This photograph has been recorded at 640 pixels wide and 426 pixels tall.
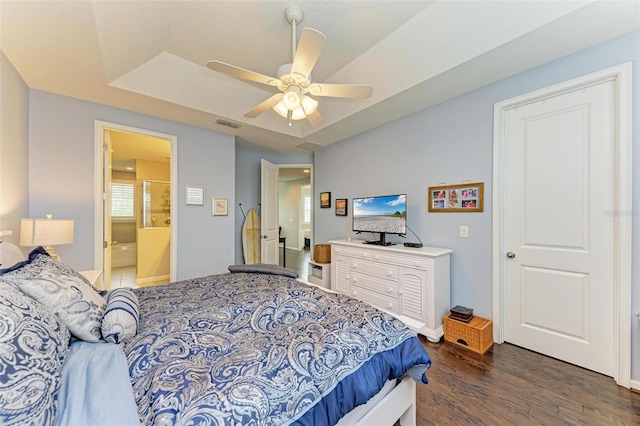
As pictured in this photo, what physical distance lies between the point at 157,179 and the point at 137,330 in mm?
5477

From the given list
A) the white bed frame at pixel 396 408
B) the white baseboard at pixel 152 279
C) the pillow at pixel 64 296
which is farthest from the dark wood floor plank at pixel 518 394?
the white baseboard at pixel 152 279

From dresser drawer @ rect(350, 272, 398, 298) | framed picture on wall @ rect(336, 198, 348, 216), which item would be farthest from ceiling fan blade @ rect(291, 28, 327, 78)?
framed picture on wall @ rect(336, 198, 348, 216)

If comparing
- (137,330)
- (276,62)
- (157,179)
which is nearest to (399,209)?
(276,62)

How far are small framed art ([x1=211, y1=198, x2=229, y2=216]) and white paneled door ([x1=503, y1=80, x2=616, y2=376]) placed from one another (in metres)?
3.49

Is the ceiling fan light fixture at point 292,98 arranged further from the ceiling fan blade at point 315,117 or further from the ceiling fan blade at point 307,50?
the ceiling fan blade at point 315,117

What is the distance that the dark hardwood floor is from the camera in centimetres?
152

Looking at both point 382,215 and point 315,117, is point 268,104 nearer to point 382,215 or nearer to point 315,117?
point 315,117

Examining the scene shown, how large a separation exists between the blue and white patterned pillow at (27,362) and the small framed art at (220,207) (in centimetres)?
281

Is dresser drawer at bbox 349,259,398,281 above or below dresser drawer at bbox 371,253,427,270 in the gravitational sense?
below

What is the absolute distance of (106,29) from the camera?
179 centimetres

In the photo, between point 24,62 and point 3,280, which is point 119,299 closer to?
point 3,280

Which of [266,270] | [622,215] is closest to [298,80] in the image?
[266,270]

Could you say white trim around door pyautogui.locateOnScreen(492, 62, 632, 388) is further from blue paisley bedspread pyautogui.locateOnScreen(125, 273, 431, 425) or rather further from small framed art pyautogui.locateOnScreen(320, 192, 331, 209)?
small framed art pyautogui.locateOnScreen(320, 192, 331, 209)

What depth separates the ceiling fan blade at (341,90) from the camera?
181 centimetres
